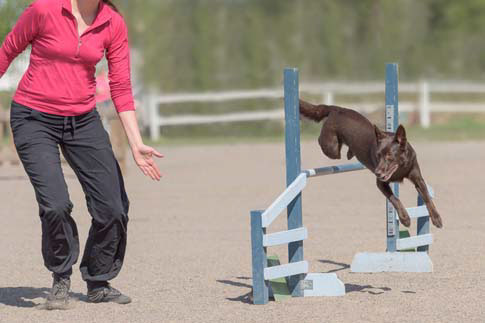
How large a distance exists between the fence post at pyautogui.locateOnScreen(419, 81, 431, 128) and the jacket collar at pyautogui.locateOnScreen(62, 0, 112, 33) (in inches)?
885

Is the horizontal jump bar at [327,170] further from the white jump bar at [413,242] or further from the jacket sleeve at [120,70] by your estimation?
the jacket sleeve at [120,70]

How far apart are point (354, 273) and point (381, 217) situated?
10.9 feet

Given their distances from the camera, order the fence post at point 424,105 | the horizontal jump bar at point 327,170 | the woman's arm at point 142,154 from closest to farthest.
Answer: the woman's arm at point 142,154, the horizontal jump bar at point 327,170, the fence post at point 424,105

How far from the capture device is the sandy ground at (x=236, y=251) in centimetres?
636

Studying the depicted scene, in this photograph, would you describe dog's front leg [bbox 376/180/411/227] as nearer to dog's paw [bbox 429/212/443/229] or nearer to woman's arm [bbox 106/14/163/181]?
dog's paw [bbox 429/212/443/229]

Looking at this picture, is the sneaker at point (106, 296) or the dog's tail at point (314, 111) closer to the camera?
the sneaker at point (106, 296)

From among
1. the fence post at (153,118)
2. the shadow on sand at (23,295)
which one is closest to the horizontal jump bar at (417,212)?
the shadow on sand at (23,295)

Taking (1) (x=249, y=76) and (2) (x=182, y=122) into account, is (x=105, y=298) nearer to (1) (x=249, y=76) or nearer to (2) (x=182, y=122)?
(2) (x=182, y=122)

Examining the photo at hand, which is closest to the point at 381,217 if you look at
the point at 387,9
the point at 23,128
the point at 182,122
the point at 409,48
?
the point at 23,128

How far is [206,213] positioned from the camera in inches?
456

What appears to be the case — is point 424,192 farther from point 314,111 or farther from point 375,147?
point 314,111

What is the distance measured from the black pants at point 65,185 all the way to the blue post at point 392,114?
2202 millimetres

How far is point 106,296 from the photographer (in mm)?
6695

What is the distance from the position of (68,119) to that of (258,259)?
1503mm
